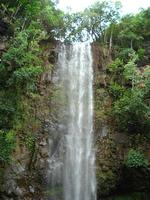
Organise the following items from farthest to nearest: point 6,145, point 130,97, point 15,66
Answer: point 130,97 → point 15,66 → point 6,145

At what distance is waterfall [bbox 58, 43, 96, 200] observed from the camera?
503 inches

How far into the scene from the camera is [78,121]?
14.5 m

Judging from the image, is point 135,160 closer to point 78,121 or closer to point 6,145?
point 78,121

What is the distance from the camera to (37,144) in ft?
43.4

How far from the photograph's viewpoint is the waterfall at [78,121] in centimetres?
1278

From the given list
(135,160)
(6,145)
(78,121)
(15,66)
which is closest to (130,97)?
(78,121)

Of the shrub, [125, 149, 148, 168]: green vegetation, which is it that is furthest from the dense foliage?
[125, 149, 148, 168]: green vegetation

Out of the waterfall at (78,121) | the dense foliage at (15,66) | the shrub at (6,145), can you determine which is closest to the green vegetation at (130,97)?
the waterfall at (78,121)

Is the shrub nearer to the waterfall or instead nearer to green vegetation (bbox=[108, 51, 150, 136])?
the waterfall

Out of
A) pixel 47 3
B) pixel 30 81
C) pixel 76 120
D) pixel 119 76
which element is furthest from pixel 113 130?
pixel 47 3

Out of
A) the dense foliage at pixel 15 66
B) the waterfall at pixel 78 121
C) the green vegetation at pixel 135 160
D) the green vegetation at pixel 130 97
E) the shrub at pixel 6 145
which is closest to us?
the shrub at pixel 6 145

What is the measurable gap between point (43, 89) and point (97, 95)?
2.54 meters

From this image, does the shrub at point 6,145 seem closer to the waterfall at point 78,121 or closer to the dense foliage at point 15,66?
the dense foliage at point 15,66

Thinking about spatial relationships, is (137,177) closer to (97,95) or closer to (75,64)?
(97,95)
